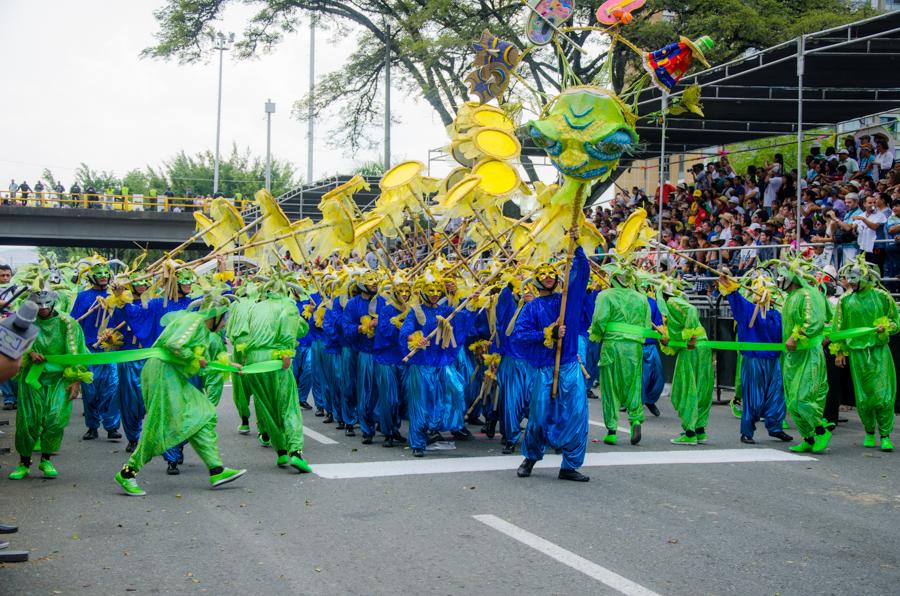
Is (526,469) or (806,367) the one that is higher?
(806,367)

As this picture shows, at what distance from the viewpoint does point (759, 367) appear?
10.4 m

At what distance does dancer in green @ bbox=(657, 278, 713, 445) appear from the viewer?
10141 millimetres

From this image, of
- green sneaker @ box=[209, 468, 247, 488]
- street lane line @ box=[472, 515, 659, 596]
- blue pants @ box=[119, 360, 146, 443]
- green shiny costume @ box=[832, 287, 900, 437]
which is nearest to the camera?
street lane line @ box=[472, 515, 659, 596]

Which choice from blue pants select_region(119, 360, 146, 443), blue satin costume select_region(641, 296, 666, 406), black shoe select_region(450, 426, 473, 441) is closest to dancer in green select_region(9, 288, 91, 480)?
blue pants select_region(119, 360, 146, 443)

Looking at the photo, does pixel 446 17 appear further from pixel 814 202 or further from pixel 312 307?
pixel 312 307

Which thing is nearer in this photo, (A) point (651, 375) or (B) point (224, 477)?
(B) point (224, 477)

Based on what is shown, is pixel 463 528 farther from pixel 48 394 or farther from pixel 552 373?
pixel 48 394

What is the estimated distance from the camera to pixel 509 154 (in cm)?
1120

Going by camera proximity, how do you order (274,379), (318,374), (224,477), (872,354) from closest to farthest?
(224,477) → (274,379) → (872,354) → (318,374)

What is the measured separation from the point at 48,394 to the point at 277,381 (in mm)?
1869

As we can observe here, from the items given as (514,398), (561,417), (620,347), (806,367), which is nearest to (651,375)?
(620,347)

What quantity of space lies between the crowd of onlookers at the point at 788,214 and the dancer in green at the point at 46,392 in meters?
9.05

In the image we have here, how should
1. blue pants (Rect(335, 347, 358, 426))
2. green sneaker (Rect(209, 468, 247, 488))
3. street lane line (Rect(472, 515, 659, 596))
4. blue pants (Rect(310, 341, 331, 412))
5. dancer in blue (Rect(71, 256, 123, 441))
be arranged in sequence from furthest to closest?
blue pants (Rect(310, 341, 331, 412)) → blue pants (Rect(335, 347, 358, 426)) → dancer in blue (Rect(71, 256, 123, 441)) → green sneaker (Rect(209, 468, 247, 488)) → street lane line (Rect(472, 515, 659, 596))

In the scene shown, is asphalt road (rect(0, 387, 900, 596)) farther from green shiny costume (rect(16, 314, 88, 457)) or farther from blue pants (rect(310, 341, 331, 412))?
blue pants (rect(310, 341, 331, 412))
